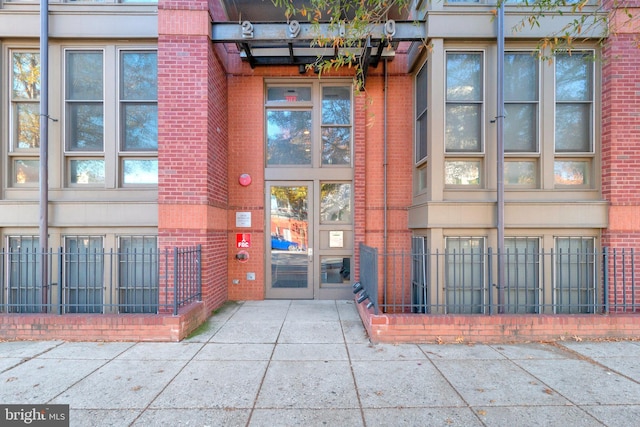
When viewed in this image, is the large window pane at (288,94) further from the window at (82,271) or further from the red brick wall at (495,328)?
the red brick wall at (495,328)

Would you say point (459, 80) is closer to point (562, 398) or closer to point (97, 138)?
point (562, 398)

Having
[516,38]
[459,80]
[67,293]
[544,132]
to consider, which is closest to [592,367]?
[544,132]

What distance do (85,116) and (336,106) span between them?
4955 millimetres

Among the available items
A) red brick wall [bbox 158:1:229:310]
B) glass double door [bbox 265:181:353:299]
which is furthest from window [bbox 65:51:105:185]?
glass double door [bbox 265:181:353:299]

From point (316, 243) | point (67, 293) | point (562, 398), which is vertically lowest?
point (562, 398)

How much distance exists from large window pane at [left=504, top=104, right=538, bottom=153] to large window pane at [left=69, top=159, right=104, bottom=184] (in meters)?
7.56

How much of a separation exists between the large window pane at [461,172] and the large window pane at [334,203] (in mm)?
2213

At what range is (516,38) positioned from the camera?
602 centimetres

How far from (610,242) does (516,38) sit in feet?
13.0

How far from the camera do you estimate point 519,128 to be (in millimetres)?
6227

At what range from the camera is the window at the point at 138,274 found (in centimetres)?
604

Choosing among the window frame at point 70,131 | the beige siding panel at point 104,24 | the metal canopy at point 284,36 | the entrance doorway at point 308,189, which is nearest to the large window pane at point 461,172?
the entrance doorway at point 308,189

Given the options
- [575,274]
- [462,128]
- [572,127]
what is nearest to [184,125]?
[462,128]

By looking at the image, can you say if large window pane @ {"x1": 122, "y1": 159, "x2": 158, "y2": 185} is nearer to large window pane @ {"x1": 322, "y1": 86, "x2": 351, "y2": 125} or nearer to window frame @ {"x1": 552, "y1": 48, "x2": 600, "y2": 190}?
large window pane @ {"x1": 322, "y1": 86, "x2": 351, "y2": 125}
